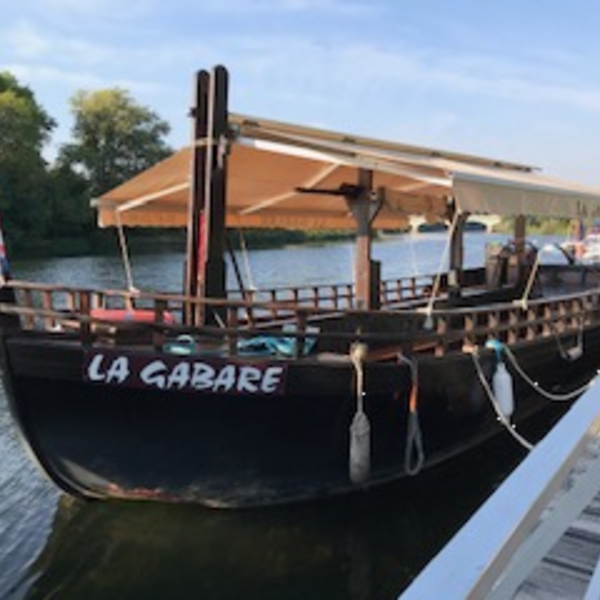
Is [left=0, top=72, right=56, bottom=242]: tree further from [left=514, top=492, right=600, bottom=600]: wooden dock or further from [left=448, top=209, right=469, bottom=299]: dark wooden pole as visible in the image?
[left=514, top=492, right=600, bottom=600]: wooden dock

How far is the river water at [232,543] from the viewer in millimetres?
6176

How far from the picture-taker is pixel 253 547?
6.70 meters

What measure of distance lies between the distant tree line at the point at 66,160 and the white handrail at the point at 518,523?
4733 centimetres

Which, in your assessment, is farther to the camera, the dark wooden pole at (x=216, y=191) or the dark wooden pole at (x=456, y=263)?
the dark wooden pole at (x=456, y=263)

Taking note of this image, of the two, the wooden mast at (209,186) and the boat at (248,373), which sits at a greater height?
the wooden mast at (209,186)

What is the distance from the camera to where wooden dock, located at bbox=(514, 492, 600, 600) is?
124 inches

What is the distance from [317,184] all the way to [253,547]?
17.3 feet

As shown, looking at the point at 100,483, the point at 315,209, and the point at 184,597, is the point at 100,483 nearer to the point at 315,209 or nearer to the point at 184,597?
the point at 184,597

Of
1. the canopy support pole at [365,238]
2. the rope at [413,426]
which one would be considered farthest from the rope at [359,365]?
the canopy support pole at [365,238]

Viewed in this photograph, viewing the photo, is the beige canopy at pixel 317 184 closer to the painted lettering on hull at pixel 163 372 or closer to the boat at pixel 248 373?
the boat at pixel 248 373

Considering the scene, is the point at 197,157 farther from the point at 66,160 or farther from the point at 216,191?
the point at 66,160

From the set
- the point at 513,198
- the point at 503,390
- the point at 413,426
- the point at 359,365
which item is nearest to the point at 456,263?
the point at 513,198

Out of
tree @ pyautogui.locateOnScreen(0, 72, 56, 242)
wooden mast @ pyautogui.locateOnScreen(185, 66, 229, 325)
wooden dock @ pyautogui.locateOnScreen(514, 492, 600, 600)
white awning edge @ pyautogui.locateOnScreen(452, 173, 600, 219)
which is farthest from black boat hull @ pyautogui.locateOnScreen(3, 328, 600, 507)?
tree @ pyautogui.locateOnScreen(0, 72, 56, 242)

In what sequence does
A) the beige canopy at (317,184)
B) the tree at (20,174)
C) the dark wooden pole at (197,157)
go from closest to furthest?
the beige canopy at (317,184) < the dark wooden pole at (197,157) < the tree at (20,174)
